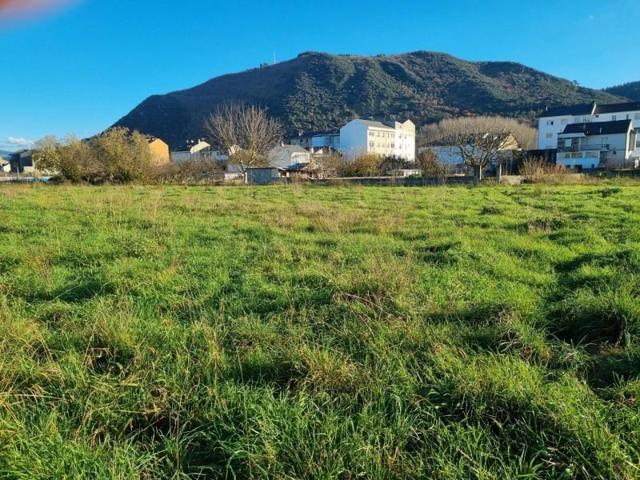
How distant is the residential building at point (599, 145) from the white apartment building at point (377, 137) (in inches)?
1297

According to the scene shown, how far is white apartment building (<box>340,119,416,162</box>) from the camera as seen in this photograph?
101 meters

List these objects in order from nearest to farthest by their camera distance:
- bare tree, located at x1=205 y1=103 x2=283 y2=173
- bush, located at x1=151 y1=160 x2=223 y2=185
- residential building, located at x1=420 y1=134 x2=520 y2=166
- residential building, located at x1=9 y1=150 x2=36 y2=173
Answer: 1. bush, located at x1=151 y1=160 x2=223 y2=185
2. residential building, located at x1=420 y1=134 x2=520 y2=166
3. bare tree, located at x1=205 y1=103 x2=283 y2=173
4. residential building, located at x1=9 y1=150 x2=36 y2=173

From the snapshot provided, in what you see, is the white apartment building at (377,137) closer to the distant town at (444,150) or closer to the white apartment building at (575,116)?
the distant town at (444,150)

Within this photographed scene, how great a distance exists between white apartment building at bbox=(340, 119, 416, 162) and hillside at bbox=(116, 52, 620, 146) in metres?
14.4

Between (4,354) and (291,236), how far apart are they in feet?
20.1

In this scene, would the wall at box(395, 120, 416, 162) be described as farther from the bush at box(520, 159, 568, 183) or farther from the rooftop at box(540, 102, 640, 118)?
the bush at box(520, 159, 568, 183)

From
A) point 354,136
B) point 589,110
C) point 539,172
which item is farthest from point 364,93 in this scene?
point 539,172

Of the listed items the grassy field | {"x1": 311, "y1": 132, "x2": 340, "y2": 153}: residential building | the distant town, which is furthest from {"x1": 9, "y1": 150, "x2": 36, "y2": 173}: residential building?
the grassy field

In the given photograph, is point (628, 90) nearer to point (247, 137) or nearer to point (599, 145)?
point (599, 145)

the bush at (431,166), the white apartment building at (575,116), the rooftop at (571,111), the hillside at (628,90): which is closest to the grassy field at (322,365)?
the bush at (431,166)

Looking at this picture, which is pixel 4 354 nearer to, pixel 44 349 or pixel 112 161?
pixel 44 349

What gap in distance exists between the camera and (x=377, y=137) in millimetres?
104375

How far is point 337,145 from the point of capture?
109688mm

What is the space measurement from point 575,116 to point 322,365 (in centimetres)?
10287
